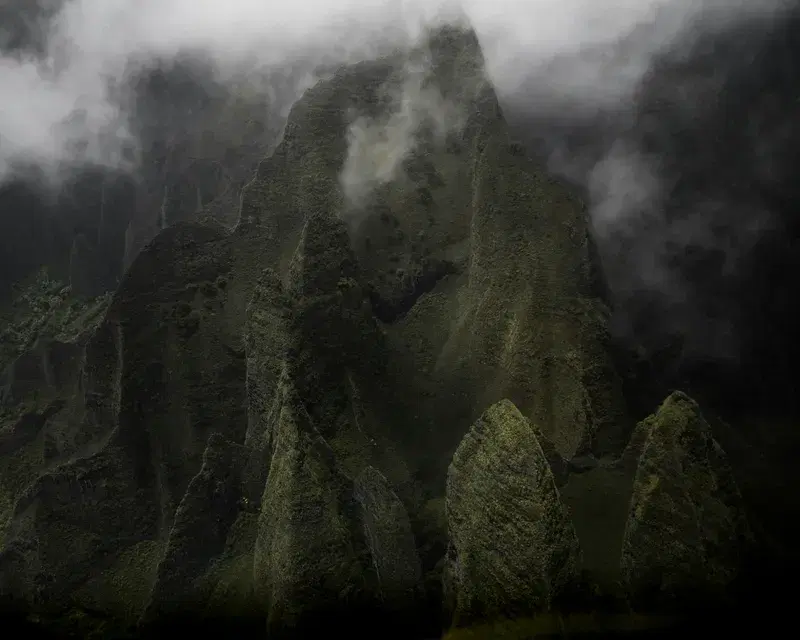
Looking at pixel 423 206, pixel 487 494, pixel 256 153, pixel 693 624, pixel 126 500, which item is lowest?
pixel 693 624

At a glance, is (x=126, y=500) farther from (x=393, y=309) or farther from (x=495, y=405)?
(x=495, y=405)

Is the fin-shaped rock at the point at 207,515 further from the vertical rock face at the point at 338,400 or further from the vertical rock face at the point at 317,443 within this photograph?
the vertical rock face at the point at 317,443

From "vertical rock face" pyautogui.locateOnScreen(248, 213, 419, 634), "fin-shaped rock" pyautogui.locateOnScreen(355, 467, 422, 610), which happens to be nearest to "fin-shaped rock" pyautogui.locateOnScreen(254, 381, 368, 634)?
"vertical rock face" pyautogui.locateOnScreen(248, 213, 419, 634)

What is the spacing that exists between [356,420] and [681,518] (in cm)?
600

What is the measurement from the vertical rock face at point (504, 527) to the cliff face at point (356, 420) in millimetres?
41

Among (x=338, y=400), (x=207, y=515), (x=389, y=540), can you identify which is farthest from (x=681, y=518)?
(x=207, y=515)

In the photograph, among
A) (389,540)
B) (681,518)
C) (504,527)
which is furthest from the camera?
(389,540)

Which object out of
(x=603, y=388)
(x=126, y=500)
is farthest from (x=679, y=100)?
(x=126, y=500)

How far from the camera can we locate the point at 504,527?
9.35 meters

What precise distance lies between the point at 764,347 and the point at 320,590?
8451 mm

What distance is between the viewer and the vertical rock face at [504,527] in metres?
8.75

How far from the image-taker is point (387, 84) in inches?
599

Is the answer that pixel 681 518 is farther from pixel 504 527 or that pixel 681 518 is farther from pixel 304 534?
pixel 304 534

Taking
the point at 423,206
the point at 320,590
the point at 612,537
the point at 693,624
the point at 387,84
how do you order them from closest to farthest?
the point at 693,624 < the point at 612,537 < the point at 320,590 < the point at 423,206 < the point at 387,84
